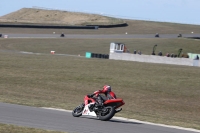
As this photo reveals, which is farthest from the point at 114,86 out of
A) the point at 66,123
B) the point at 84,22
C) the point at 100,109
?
the point at 84,22

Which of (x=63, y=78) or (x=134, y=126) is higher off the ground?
(x=134, y=126)

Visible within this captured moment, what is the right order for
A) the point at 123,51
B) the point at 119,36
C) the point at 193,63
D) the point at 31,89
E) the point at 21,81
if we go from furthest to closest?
1. the point at 119,36
2. the point at 123,51
3. the point at 193,63
4. the point at 21,81
5. the point at 31,89

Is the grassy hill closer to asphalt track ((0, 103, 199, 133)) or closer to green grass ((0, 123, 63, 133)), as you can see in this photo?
asphalt track ((0, 103, 199, 133))

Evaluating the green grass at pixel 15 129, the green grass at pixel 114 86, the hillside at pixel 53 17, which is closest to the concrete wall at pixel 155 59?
the green grass at pixel 114 86

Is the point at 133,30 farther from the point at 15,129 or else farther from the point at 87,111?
the point at 15,129

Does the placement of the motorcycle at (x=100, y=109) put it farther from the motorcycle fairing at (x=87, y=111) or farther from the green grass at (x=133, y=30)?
the green grass at (x=133, y=30)

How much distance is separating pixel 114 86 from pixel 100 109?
15.3 meters

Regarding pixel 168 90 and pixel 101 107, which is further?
pixel 168 90

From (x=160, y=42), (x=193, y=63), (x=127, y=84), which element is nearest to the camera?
(x=127, y=84)

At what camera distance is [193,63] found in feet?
154

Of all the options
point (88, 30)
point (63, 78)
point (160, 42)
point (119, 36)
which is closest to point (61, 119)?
point (63, 78)

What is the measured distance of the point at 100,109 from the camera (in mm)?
14883

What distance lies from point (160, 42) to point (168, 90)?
38.5 m

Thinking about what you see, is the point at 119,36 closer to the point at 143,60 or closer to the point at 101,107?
the point at 143,60
